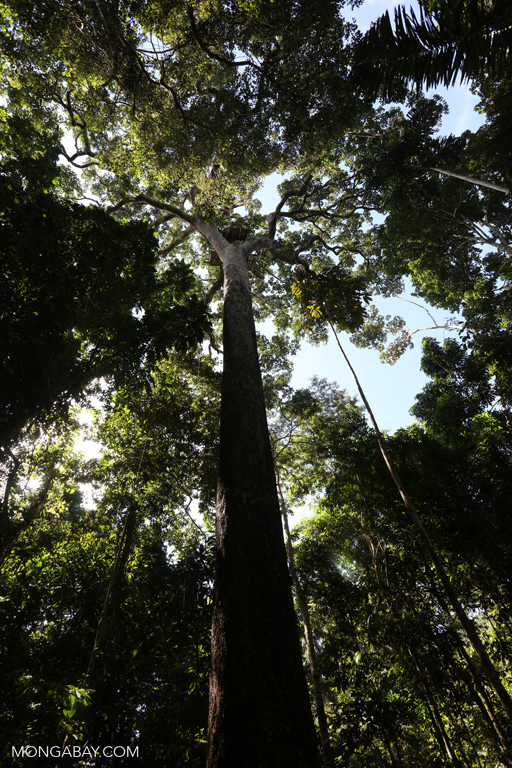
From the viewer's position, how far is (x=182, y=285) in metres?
6.05

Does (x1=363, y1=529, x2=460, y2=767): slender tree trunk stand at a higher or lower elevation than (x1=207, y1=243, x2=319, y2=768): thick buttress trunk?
lower

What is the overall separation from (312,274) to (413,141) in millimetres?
6003

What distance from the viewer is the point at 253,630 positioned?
2.07m

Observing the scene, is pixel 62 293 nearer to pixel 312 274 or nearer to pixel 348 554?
pixel 312 274

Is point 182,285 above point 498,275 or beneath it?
beneath

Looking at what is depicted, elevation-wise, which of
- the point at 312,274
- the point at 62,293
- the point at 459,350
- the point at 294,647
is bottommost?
the point at 294,647

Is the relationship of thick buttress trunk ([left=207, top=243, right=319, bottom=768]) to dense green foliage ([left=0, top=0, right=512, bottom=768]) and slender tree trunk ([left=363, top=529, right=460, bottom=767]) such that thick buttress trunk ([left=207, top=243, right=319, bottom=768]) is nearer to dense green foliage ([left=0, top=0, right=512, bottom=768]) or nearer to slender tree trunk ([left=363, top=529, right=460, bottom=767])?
dense green foliage ([left=0, top=0, right=512, bottom=768])

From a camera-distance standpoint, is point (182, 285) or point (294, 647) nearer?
point (294, 647)

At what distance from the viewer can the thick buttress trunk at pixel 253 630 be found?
5.55 ft

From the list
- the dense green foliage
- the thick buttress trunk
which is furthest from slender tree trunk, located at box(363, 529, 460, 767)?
the thick buttress trunk

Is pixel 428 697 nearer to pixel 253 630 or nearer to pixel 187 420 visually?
pixel 253 630

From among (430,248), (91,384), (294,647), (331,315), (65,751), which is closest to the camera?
(294,647)

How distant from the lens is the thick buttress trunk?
1.69m

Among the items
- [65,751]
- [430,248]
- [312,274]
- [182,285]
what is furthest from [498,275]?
[65,751]
